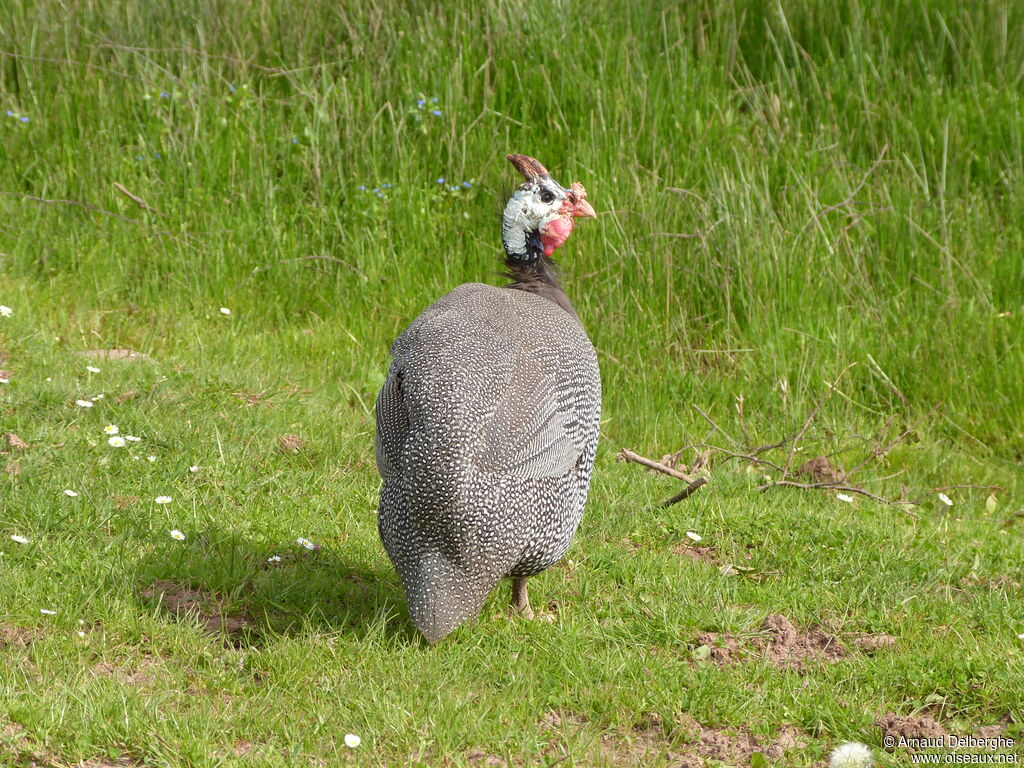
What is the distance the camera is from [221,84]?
7.14 meters

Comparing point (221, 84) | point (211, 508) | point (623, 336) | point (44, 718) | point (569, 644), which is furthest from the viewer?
point (221, 84)

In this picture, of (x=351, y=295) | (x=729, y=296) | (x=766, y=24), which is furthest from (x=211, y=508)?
(x=766, y=24)

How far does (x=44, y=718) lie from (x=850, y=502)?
3.21 metres

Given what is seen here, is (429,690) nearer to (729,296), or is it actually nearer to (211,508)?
(211,508)

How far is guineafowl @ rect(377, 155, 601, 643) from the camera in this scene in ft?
10.3

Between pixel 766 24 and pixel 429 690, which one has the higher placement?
pixel 766 24

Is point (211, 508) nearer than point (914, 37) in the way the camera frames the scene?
Yes

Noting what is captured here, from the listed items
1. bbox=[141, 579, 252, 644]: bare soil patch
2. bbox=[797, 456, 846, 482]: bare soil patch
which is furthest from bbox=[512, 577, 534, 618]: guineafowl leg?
bbox=[797, 456, 846, 482]: bare soil patch

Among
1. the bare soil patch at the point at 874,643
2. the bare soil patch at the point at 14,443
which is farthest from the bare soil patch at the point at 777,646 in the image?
the bare soil patch at the point at 14,443

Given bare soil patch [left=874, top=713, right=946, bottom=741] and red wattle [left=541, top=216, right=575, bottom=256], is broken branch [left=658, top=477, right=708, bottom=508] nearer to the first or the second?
red wattle [left=541, top=216, right=575, bottom=256]

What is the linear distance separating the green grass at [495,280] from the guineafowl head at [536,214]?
1039mm

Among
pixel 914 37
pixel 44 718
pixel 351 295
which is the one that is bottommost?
pixel 351 295

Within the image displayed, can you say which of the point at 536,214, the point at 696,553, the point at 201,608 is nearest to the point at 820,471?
the point at 696,553

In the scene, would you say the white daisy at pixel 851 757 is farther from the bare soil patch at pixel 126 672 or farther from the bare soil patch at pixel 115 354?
the bare soil patch at pixel 115 354
